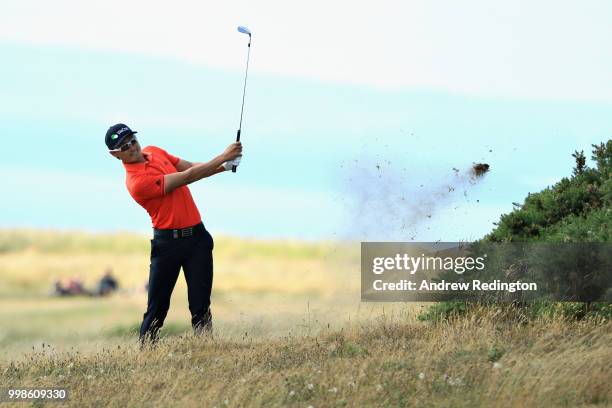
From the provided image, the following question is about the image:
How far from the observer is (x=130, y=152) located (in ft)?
37.8

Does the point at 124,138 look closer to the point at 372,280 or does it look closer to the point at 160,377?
the point at 160,377

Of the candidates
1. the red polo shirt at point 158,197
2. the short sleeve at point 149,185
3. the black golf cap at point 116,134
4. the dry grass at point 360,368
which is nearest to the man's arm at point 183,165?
the red polo shirt at point 158,197

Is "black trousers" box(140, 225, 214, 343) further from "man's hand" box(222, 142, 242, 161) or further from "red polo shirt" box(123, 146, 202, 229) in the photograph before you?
"man's hand" box(222, 142, 242, 161)

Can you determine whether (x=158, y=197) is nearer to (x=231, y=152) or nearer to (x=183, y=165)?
(x=183, y=165)

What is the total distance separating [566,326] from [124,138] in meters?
5.88

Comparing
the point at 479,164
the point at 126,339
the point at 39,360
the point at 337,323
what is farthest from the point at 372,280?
the point at 39,360

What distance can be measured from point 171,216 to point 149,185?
474 millimetres

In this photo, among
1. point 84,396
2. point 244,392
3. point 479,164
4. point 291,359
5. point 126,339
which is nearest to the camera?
point 244,392

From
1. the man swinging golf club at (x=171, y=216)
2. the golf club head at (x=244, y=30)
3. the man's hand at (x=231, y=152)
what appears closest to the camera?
the man's hand at (x=231, y=152)

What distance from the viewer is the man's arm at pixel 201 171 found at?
1120 centimetres

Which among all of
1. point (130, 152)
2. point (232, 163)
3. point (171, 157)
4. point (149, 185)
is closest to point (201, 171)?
point (232, 163)

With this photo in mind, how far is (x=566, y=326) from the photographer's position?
11.1 meters

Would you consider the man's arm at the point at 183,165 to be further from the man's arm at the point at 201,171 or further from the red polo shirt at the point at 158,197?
the man's arm at the point at 201,171

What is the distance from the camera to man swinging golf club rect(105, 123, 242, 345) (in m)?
11.4
